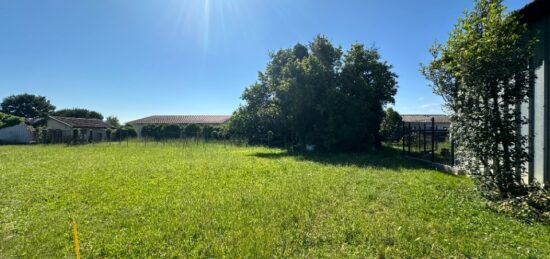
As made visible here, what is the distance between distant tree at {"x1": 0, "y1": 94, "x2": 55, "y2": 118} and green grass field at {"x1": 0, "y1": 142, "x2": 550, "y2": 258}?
66411 mm

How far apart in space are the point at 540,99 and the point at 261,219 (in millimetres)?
5782

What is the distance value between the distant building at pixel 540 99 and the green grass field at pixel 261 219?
128cm

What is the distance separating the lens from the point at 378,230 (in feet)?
12.6

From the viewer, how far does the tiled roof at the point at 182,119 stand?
47.4 meters

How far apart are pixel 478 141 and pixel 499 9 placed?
97.9 inches

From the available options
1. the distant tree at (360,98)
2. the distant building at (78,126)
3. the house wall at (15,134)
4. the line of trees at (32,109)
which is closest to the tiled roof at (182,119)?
the distant building at (78,126)

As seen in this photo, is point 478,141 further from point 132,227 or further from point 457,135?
point 132,227

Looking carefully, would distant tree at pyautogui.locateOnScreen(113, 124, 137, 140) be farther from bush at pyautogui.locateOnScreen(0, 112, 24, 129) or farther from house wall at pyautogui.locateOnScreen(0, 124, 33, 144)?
Answer: bush at pyautogui.locateOnScreen(0, 112, 24, 129)

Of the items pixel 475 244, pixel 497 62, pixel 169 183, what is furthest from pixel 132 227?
pixel 497 62

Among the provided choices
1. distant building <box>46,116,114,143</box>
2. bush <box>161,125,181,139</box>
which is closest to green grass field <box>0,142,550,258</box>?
bush <box>161,125,181,139</box>

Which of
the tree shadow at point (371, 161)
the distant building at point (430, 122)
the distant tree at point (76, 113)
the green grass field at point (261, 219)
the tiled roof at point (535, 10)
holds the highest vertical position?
the distant tree at point (76, 113)

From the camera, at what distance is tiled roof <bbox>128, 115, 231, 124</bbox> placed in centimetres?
4741

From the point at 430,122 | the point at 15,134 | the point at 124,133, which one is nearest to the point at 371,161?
the point at 430,122

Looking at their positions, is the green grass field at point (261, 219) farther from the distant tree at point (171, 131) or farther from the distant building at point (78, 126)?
the distant building at point (78, 126)
